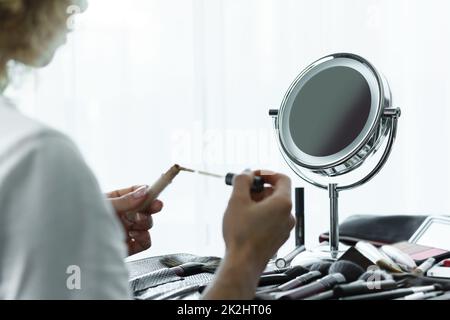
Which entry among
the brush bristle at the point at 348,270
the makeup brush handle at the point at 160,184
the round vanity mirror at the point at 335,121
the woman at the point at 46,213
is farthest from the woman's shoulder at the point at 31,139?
the round vanity mirror at the point at 335,121

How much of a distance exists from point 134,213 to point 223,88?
1740 mm

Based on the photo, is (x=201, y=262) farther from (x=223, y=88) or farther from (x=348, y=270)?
(x=223, y=88)

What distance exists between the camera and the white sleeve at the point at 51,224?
0.45 meters

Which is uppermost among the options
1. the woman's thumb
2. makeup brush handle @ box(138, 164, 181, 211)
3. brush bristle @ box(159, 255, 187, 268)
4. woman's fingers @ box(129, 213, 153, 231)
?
makeup brush handle @ box(138, 164, 181, 211)

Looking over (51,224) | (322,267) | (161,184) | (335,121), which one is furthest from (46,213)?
(335,121)

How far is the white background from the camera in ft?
8.08

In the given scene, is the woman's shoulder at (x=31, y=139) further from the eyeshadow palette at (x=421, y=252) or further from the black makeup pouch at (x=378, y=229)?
the black makeup pouch at (x=378, y=229)

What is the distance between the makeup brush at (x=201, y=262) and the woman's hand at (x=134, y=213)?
0.06 metres

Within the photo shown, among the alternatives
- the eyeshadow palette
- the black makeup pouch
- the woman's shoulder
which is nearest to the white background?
the black makeup pouch

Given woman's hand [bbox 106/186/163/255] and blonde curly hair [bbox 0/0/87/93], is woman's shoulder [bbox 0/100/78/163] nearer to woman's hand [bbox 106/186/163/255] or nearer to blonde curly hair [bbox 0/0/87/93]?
blonde curly hair [bbox 0/0/87/93]

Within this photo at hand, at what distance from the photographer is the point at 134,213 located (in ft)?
2.77

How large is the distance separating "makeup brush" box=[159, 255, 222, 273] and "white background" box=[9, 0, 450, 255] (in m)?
1.57
